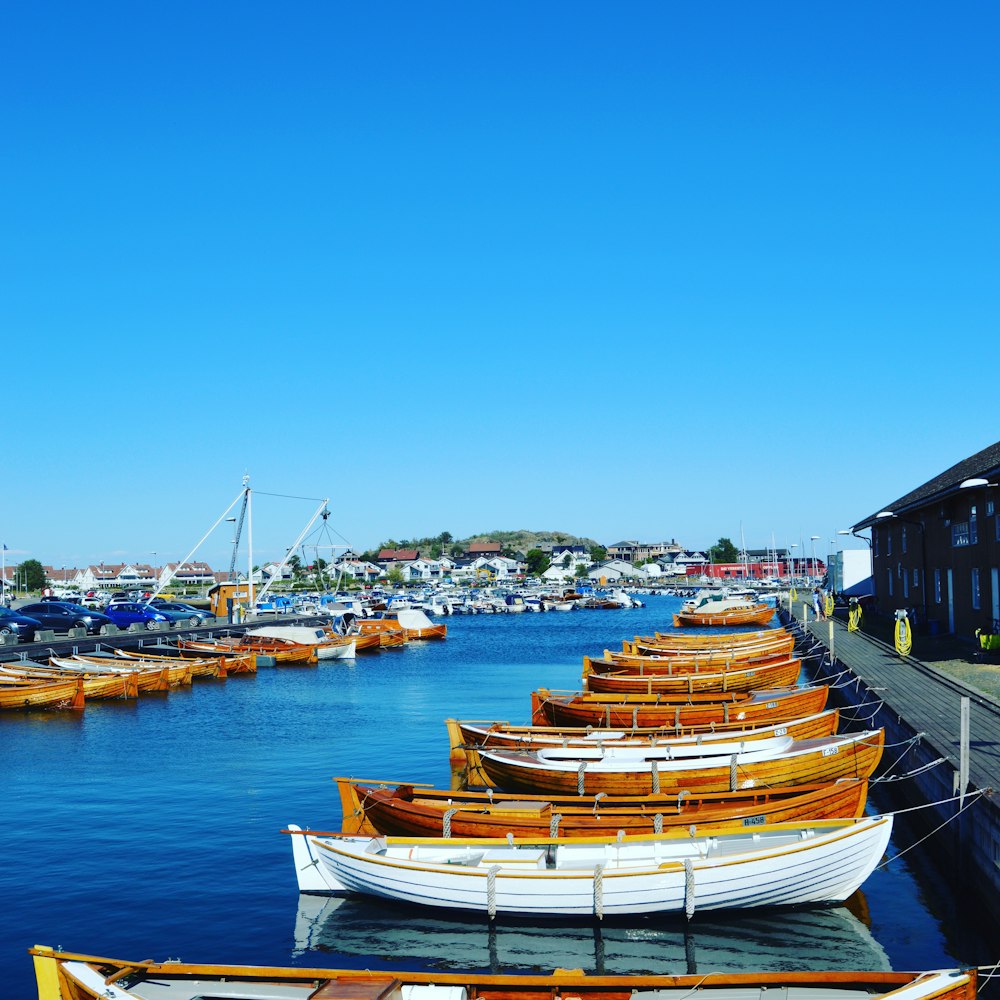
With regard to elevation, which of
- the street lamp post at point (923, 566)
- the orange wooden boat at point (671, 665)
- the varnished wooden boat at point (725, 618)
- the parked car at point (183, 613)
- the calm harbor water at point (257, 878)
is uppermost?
the street lamp post at point (923, 566)

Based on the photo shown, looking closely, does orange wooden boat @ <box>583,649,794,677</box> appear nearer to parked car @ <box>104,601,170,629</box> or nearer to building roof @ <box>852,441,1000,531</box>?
building roof @ <box>852,441,1000,531</box>

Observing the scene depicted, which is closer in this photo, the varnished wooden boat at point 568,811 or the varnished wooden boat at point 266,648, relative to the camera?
the varnished wooden boat at point 568,811

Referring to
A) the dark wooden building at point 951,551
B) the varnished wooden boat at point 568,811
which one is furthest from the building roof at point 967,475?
the varnished wooden boat at point 568,811

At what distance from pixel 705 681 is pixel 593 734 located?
12.8 meters

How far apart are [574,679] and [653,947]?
1519 inches

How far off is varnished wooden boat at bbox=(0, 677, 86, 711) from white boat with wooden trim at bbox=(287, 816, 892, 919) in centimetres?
2902

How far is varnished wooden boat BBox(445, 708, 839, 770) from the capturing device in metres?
24.0

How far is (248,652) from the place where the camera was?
58.8 m

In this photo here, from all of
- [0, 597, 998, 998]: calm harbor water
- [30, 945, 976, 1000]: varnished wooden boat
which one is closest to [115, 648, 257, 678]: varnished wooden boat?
[0, 597, 998, 998]: calm harbor water

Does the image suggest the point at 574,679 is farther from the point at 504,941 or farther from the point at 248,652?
the point at 504,941

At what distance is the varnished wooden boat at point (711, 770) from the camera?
68.3 feet

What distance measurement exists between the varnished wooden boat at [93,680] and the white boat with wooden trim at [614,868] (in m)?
30.8

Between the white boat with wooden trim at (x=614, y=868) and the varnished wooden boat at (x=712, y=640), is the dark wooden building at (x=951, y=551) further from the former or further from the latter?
the white boat with wooden trim at (x=614, y=868)

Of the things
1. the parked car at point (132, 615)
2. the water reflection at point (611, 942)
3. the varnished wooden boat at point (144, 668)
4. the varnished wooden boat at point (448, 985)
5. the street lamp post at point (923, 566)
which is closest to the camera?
the varnished wooden boat at point (448, 985)
